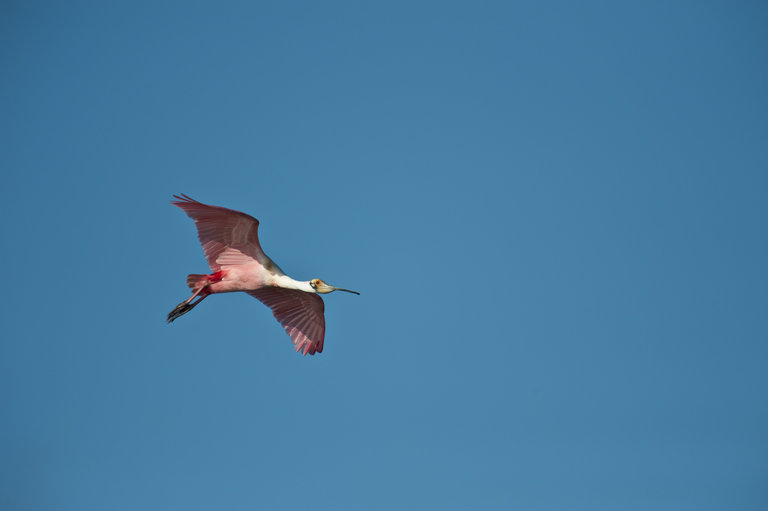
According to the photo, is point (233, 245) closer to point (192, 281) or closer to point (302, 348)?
point (192, 281)

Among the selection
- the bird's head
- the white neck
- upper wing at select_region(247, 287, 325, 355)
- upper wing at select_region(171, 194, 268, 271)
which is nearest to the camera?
upper wing at select_region(171, 194, 268, 271)

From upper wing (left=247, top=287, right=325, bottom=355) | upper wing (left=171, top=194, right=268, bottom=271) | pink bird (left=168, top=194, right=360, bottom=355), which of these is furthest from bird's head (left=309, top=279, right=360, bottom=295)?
upper wing (left=171, top=194, right=268, bottom=271)

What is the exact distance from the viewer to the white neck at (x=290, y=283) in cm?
1917

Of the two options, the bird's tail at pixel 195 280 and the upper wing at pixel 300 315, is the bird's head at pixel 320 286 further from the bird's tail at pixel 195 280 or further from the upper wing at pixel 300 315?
the bird's tail at pixel 195 280

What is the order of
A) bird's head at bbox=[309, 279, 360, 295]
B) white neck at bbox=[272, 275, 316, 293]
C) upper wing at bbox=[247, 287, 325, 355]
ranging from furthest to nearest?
upper wing at bbox=[247, 287, 325, 355]
bird's head at bbox=[309, 279, 360, 295]
white neck at bbox=[272, 275, 316, 293]

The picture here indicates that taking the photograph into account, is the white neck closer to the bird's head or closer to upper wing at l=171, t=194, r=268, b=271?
the bird's head

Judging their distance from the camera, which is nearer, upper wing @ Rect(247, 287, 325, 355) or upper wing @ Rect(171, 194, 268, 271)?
upper wing @ Rect(171, 194, 268, 271)

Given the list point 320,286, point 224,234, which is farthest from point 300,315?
point 224,234

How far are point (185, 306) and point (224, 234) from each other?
1717 mm

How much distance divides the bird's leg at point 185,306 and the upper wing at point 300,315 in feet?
5.70

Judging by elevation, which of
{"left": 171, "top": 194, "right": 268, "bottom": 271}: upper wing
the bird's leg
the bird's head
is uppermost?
the bird's head

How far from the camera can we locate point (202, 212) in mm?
17750

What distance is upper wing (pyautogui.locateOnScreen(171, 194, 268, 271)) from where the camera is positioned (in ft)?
57.9

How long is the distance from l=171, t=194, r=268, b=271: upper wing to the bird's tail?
0.34 meters
